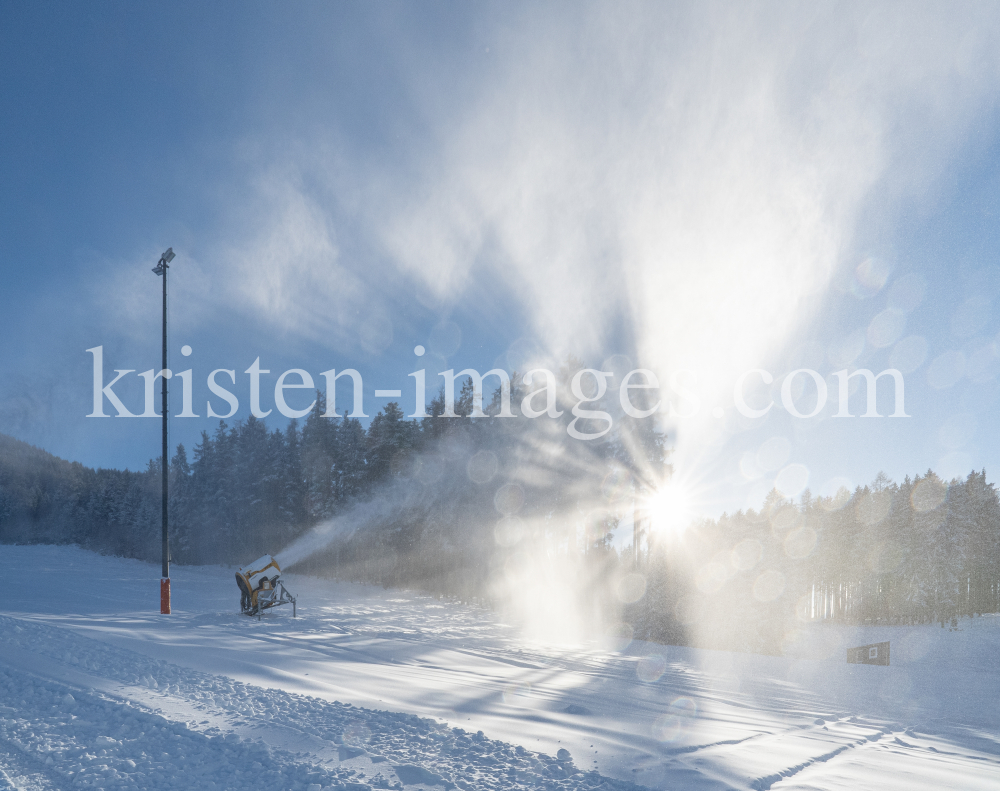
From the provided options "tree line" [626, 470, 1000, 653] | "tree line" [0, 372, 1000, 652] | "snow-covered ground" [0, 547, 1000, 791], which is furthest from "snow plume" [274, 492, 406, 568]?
"snow-covered ground" [0, 547, 1000, 791]

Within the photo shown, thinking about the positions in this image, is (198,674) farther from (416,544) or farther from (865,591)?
(865,591)

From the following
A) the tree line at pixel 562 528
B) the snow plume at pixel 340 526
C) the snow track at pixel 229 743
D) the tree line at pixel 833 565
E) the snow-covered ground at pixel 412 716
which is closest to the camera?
the snow track at pixel 229 743

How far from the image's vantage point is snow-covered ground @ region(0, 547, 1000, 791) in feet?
14.2

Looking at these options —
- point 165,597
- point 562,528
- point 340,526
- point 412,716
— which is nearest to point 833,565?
point 562,528

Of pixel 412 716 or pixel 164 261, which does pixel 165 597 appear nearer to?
pixel 164 261

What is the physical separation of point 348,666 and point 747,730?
19.9 ft

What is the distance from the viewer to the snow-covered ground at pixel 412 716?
170 inches

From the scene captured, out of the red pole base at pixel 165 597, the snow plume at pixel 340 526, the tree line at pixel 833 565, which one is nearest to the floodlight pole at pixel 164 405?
the red pole base at pixel 165 597

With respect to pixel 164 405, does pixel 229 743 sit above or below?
below

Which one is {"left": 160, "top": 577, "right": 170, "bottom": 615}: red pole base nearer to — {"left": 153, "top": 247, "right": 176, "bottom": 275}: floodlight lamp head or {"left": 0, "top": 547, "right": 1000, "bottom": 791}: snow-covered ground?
{"left": 0, "top": 547, "right": 1000, "bottom": 791}: snow-covered ground

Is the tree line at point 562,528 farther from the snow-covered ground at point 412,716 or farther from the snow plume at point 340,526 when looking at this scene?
the snow-covered ground at point 412,716

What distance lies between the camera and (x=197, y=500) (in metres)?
55.8

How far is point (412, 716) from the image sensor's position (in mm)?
5617

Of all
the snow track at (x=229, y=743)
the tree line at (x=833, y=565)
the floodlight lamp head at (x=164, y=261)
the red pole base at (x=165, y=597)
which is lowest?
the tree line at (x=833, y=565)
